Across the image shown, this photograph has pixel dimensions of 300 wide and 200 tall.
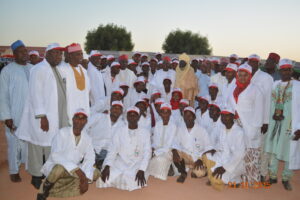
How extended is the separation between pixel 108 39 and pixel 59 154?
137 feet

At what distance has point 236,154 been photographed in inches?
178

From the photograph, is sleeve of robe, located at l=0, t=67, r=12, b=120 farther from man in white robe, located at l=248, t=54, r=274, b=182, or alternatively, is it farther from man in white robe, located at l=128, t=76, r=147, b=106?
man in white robe, located at l=248, t=54, r=274, b=182

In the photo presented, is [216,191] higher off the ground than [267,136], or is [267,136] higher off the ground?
[267,136]

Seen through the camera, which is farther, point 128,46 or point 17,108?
point 128,46

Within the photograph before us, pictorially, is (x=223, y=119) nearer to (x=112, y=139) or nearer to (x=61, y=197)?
(x=112, y=139)

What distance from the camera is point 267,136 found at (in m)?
4.70

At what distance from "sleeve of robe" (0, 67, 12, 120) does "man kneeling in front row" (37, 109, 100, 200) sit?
100 centimetres

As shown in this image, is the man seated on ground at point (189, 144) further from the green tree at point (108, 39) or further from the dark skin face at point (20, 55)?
the green tree at point (108, 39)

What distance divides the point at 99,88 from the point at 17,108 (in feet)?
5.88

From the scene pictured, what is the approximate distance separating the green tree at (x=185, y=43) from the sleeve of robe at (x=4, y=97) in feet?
135

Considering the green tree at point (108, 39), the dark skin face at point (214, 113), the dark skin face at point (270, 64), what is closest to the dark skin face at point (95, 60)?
the dark skin face at point (214, 113)

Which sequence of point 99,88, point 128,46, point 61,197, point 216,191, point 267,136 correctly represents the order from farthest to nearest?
point 128,46 < point 99,88 < point 267,136 < point 216,191 < point 61,197

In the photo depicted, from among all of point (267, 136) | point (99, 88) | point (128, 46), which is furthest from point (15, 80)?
point (128, 46)

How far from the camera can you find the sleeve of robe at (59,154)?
3732mm
